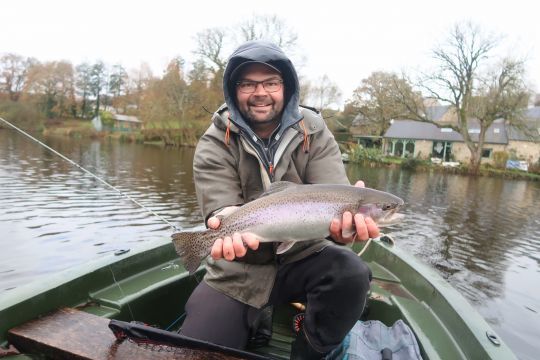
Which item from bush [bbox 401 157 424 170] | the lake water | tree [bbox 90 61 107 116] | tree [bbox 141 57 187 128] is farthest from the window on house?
tree [bbox 90 61 107 116]

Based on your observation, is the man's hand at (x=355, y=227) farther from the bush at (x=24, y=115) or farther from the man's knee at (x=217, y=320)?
the bush at (x=24, y=115)

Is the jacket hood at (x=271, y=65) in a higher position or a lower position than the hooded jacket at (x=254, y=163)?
higher

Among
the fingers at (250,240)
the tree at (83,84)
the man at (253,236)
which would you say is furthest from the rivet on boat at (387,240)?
the tree at (83,84)

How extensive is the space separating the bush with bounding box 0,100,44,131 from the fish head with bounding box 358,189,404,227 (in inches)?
2423

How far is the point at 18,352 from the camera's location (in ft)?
8.39

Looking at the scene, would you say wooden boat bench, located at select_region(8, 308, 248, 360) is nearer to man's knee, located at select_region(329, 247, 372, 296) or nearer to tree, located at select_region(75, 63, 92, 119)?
man's knee, located at select_region(329, 247, 372, 296)

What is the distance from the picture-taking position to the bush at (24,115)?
5536 centimetres

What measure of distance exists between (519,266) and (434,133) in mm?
46230

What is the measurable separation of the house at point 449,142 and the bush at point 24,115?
50.4m

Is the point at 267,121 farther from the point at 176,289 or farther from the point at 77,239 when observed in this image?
the point at 77,239

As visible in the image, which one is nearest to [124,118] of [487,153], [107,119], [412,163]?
[107,119]

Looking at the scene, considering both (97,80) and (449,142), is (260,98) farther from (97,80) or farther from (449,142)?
(97,80)

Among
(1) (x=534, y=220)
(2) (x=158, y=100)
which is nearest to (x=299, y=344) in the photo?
(1) (x=534, y=220)

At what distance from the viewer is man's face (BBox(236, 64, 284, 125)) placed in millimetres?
3266
